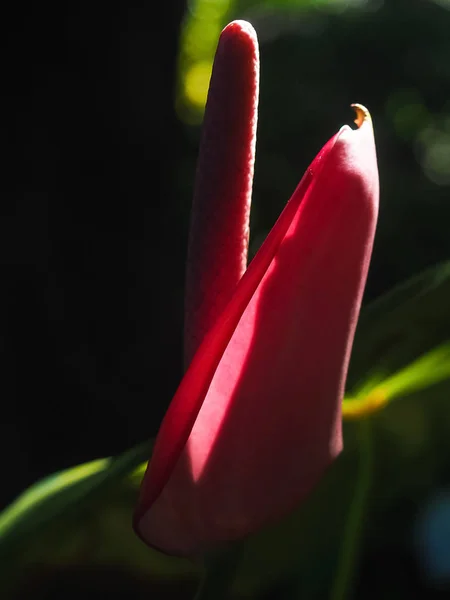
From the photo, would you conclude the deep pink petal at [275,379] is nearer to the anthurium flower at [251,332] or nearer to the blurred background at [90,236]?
the anthurium flower at [251,332]

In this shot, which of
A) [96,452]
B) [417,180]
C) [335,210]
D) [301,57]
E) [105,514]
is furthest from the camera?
[301,57]

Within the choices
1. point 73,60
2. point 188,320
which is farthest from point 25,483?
point 188,320

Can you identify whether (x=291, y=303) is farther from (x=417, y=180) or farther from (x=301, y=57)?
(x=301, y=57)

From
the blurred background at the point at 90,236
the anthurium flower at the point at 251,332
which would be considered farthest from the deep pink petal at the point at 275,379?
the blurred background at the point at 90,236

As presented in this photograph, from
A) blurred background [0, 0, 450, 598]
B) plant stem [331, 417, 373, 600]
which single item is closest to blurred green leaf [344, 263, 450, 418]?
plant stem [331, 417, 373, 600]

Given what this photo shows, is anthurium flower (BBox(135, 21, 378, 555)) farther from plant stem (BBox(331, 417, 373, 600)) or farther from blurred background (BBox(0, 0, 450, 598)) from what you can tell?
blurred background (BBox(0, 0, 450, 598))

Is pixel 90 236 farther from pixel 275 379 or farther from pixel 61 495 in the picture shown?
pixel 275 379
